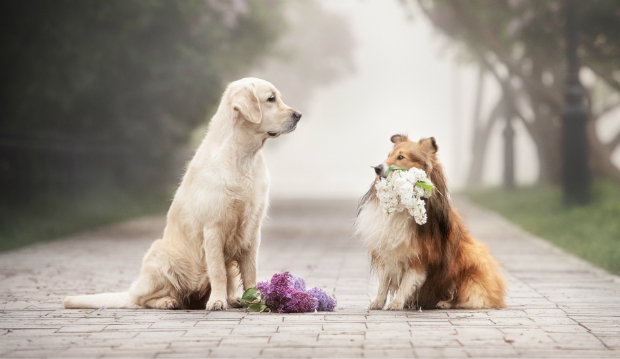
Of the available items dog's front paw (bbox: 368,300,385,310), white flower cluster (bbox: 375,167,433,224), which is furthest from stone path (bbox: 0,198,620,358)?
white flower cluster (bbox: 375,167,433,224)

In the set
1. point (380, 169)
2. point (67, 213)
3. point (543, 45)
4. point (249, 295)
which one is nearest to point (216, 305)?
point (249, 295)

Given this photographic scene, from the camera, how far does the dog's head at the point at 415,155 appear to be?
237 inches

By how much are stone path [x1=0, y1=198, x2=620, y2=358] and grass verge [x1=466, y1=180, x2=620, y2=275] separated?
0.65 metres

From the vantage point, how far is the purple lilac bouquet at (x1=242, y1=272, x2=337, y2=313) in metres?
6.21

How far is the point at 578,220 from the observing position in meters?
13.8

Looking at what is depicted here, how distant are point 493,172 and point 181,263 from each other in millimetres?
74136

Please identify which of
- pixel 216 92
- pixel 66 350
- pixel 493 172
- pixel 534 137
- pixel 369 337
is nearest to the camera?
pixel 66 350

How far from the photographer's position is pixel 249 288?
6281mm

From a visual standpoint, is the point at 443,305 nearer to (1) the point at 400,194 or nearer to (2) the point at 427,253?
(2) the point at 427,253

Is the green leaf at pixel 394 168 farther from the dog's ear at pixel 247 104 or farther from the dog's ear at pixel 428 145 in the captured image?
the dog's ear at pixel 247 104

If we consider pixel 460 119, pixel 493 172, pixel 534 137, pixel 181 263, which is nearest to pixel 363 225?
pixel 181 263

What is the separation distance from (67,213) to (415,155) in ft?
39.5

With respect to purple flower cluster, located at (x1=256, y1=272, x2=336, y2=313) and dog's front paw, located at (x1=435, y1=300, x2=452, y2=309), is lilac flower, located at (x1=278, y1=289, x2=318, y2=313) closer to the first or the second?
purple flower cluster, located at (x1=256, y1=272, x2=336, y2=313)

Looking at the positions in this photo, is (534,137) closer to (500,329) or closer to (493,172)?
(500,329)
